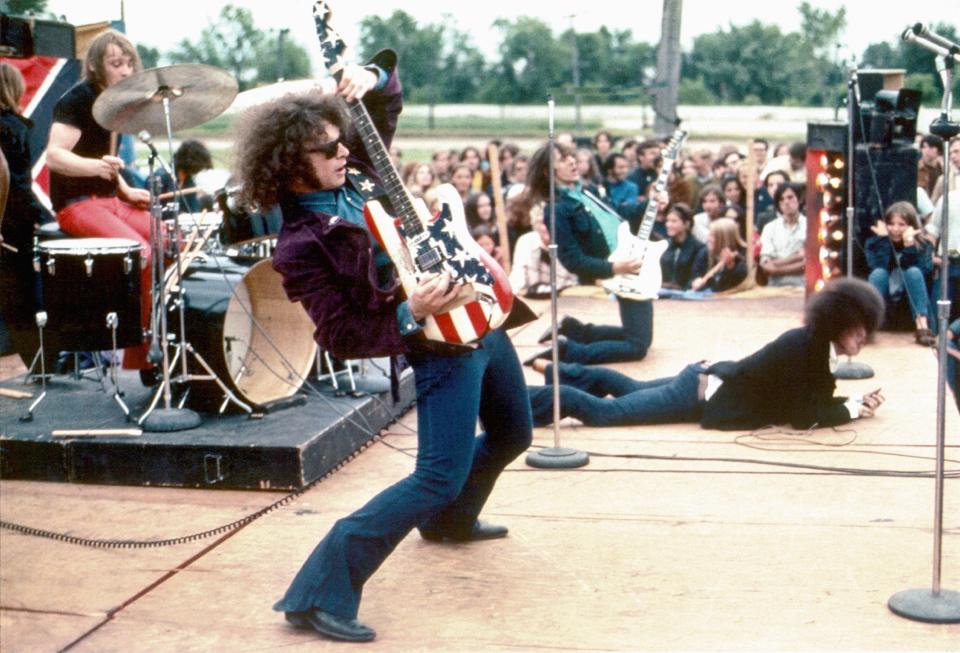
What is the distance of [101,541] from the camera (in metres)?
5.60

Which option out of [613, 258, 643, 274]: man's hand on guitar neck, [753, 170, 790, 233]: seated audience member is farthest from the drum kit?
[753, 170, 790, 233]: seated audience member

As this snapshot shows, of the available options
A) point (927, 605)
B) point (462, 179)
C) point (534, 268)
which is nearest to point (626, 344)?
point (534, 268)

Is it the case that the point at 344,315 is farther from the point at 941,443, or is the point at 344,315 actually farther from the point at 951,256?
the point at 951,256

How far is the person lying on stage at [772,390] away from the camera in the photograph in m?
7.03

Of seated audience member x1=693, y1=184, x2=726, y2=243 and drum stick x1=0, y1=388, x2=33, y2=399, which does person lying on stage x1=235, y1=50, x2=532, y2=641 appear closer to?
drum stick x1=0, y1=388, x2=33, y2=399

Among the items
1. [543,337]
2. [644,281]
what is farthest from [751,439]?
[543,337]

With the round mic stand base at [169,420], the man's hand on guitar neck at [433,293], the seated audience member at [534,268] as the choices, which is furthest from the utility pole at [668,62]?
the man's hand on guitar neck at [433,293]

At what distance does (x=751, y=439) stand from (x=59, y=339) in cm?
383

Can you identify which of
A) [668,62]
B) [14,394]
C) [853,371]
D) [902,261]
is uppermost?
[668,62]

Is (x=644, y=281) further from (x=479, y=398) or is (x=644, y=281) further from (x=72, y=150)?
(x=479, y=398)

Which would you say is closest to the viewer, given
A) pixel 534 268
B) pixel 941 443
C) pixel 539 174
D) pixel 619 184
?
pixel 941 443

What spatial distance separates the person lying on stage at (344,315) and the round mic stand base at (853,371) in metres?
5.14

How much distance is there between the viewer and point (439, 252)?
13.9ft

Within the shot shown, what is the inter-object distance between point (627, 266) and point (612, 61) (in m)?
39.0
